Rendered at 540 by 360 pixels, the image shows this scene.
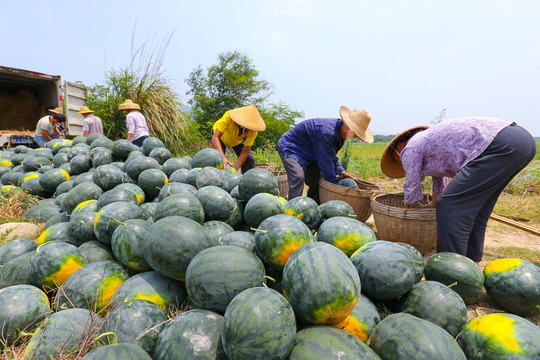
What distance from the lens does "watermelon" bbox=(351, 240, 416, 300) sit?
1528 mm

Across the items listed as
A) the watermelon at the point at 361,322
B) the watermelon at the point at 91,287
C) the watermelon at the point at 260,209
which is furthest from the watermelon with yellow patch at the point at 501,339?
the watermelon at the point at 91,287

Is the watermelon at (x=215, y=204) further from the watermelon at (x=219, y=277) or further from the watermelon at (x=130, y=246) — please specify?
the watermelon at (x=219, y=277)

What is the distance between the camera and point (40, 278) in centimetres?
180

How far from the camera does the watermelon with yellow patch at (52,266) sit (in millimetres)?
1794

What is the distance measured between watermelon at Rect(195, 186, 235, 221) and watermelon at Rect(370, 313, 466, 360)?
141 cm

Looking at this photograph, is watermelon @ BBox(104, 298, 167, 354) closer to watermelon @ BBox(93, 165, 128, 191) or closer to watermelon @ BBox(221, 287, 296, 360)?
watermelon @ BBox(221, 287, 296, 360)

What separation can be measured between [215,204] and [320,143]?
97.7 inches

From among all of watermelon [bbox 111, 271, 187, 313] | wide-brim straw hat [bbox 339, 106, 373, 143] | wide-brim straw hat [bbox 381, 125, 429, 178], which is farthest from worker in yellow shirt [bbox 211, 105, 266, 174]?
watermelon [bbox 111, 271, 187, 313]

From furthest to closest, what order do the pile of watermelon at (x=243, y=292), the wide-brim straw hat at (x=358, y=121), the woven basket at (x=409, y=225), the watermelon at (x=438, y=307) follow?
1. the wide-brim straw hat at (x=358, y=121)
2. the woven basket at (x=409, y=225)
3. the watermelon at (x=438, y=307)
4. the pile of watermelon at (x=243, y=292)

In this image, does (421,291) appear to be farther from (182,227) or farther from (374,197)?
(374,197)

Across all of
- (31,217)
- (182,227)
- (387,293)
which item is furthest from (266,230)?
(31,217)

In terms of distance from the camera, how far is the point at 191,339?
1.20 m

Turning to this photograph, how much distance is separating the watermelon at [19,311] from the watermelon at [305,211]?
1.70m

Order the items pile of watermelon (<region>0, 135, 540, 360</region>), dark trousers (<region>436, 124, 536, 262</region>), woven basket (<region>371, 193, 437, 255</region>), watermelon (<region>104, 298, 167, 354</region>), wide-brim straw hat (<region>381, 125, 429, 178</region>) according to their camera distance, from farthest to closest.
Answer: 1. wide-brim straw hat (<region>381, 125, 429, 178</region>)
2. woven basket (<region>371, 193, 437, 255</region>)
3. dark trousers (<region>436, 124, 536, 262</region>)
4. watermelon (<region>104, 298, 167, 354</region>)
5. pile of watermelon (<region>0, 135, 540, 360</region>)
